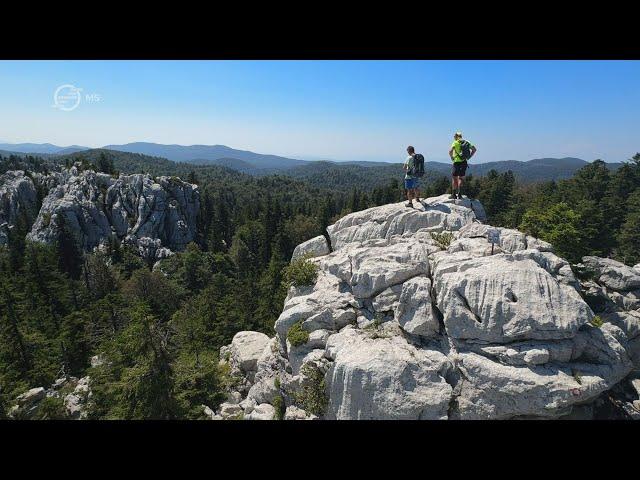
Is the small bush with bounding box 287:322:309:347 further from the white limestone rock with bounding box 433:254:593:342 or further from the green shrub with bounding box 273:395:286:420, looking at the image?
the white limestone rock with bounding box 433:254:593:342

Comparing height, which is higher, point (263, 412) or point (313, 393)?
point (313, 393)

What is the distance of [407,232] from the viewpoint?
18141 millimetres

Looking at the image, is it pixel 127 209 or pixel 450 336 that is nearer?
pixel 450 336

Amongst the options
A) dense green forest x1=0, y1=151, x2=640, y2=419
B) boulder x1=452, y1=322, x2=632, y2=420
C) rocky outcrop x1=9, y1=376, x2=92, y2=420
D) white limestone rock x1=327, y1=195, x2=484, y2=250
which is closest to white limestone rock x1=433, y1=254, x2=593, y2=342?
boulder x1=452, y1=322, x2=632, y2=420

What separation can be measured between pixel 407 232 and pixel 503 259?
5.62 meters

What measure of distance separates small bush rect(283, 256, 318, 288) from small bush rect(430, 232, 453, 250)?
6.75m

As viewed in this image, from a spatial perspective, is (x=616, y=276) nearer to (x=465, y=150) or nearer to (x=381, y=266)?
(x=465, y=150)

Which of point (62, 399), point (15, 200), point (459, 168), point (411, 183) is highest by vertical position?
point (459, 168)

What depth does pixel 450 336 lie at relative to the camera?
12797mm

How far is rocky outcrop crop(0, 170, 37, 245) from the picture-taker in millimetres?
83688

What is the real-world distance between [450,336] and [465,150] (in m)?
8.64

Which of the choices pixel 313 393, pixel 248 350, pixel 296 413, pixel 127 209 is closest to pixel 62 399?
pixel 248 350
